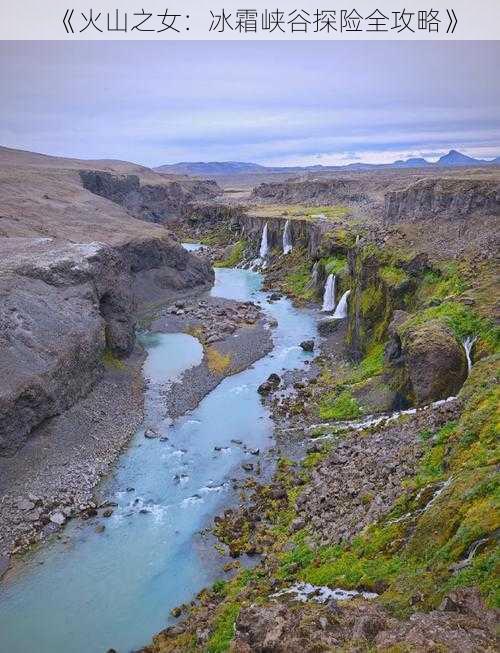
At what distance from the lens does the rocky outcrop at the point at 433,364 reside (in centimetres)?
3369

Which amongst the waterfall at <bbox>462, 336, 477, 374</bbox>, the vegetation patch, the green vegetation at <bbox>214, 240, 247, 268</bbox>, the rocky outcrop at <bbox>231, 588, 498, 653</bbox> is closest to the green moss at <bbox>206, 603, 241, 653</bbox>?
the rocky outcrop at <bbox>231, 588, 498, 653</bbox>

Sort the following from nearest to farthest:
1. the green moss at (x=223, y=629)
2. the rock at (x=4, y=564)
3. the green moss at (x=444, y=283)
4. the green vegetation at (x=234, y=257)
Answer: the green moss at (x=223, y=629)
the rock at (x=4, y=564)
the green moss at (x=444, y=283)
the green vegetation at (x=234, y=257)

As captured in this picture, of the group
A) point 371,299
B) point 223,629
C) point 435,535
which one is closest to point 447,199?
point 371,299

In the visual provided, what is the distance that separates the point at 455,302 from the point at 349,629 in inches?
1067

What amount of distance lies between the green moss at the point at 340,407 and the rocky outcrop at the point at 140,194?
Answer: 8965cm

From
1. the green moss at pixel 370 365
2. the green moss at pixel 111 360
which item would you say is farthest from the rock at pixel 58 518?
the green moss at pixel 370 365

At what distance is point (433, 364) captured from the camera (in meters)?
33.8

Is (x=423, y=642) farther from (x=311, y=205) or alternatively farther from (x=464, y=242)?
(x=311, y=205)

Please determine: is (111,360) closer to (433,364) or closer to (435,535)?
(433,364)

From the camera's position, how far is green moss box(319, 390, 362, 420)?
39.0 m

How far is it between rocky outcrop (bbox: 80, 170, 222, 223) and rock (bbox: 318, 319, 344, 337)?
74.2 meters

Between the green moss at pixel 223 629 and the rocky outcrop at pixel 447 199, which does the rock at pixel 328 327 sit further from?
the green moss at pixel 223 629

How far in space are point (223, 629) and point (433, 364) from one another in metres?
19.8

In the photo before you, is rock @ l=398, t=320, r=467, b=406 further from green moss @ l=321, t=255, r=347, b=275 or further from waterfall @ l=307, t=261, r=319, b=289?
waterfall @ l=307, t=261, r=319, b=289
